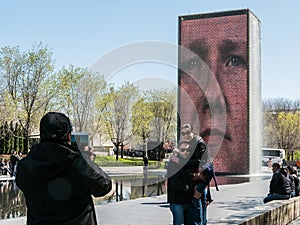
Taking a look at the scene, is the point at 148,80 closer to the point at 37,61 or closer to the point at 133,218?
the point at 133,218

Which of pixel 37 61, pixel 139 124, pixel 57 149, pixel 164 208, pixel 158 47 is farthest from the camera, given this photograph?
pixel 37 61

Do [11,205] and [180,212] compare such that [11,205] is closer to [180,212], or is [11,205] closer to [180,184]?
[180,212]

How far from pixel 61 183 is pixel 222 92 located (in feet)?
92.0

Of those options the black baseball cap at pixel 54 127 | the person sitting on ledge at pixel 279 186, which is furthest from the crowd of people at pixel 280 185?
the black baseball cap at pixel 54 127

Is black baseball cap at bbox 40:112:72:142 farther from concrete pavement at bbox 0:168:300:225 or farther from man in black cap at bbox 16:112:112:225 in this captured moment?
concrete pavement at bbox 0:168:300:225

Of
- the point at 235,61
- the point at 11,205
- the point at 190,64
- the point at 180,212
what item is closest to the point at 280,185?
the point at 180,212

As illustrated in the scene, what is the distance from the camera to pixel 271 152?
56.7 meters

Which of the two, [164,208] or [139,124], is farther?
[139,124]

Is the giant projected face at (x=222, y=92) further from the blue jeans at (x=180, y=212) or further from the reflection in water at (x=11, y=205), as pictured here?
the blue jeans at (x=180, y=212)

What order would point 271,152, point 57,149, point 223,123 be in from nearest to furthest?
1. point 57,149
2. point 223,123
3. point 271,152

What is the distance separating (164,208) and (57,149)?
887 centimetres

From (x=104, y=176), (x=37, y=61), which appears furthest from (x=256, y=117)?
(x=104, y=176)

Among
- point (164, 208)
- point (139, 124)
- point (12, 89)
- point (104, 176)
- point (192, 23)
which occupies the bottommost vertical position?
point (164, 208)

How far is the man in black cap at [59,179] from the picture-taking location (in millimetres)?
3176
